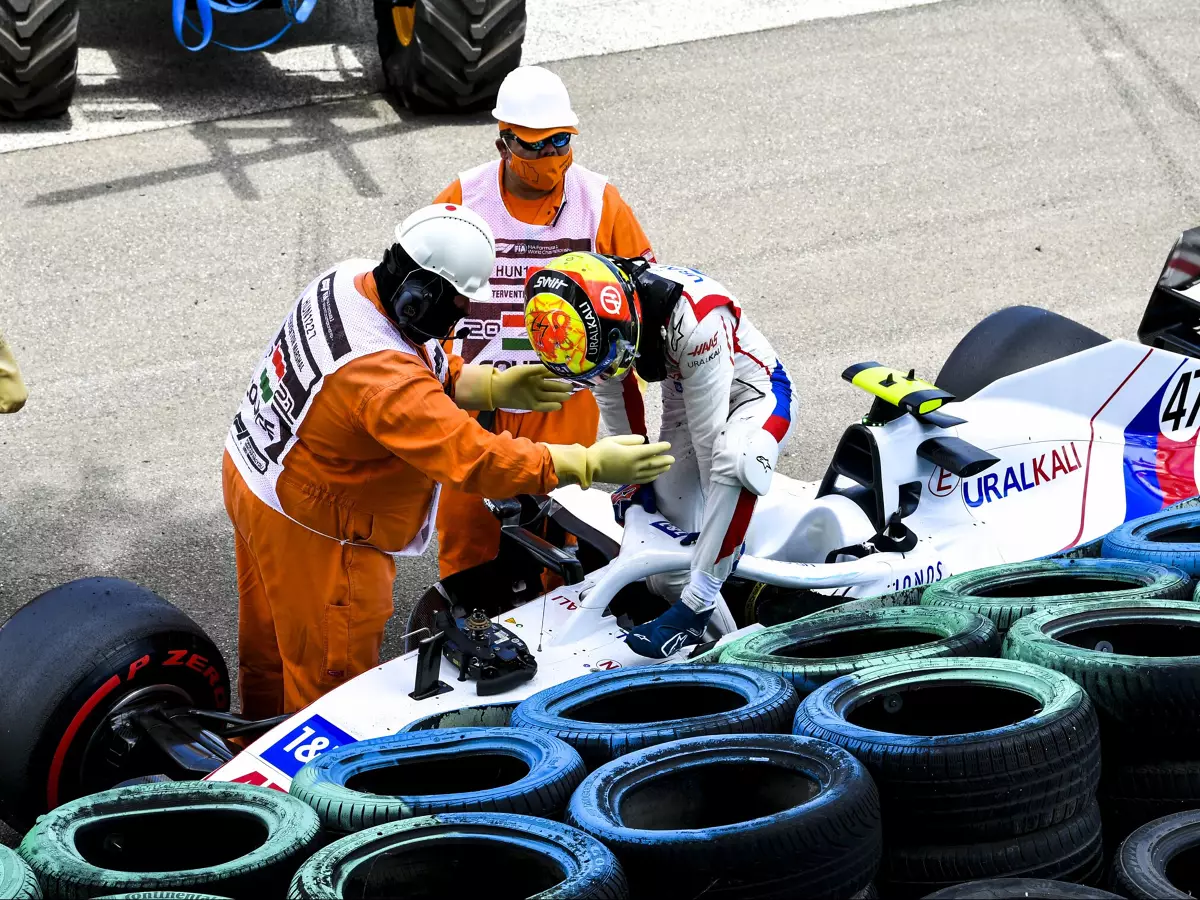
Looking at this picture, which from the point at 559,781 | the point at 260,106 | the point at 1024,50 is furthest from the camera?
the point at 1024,50

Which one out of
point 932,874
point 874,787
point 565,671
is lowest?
point 565,671

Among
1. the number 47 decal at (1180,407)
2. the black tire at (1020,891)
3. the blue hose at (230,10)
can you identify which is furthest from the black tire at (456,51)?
the black tire at (1020,891)

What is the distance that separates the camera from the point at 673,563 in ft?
18.7

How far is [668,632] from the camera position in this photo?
5.52 metres

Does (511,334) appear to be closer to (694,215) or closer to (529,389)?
(529,389)

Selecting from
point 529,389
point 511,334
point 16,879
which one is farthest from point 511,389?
point 16,879

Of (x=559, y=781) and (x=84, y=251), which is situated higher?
(x=559, y=781)

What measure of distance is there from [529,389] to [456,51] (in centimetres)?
624

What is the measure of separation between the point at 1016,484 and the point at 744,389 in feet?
4.12

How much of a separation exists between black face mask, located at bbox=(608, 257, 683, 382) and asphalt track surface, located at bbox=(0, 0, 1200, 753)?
2.15 m

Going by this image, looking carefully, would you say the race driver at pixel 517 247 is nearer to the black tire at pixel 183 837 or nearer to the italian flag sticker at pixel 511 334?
the italian flag sticker at pixel 511 334

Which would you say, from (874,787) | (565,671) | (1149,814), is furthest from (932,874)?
(565,671)

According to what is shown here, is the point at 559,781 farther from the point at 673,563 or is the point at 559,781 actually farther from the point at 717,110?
the point at 717,110

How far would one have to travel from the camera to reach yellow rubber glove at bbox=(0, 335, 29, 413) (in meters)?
5.86
